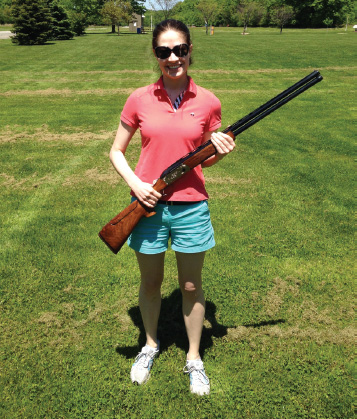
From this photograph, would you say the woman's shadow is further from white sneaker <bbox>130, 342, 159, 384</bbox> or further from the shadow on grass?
white sneaker <bbox>130, 342, 159, 384</bbox>

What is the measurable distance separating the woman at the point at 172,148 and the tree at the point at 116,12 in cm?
6795

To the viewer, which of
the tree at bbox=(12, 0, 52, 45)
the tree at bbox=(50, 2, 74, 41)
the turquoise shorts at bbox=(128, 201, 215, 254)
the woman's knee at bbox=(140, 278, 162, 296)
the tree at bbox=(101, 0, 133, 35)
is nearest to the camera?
the turquoise shorts at bbox=(128, 201, 215, 254)

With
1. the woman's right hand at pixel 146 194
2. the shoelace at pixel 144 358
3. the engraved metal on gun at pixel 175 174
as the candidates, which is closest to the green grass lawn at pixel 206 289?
the shoelace at pixel 144 358

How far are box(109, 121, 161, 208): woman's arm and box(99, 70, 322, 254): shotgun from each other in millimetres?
56

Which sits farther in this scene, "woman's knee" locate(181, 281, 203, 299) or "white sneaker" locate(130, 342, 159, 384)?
"white sneaker" locate(130, 342, 159, 384)

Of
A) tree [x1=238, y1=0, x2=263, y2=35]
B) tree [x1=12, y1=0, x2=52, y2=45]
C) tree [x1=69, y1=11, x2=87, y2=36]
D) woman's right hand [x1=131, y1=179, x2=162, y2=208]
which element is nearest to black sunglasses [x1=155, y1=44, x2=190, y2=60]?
woman's right hand [x1=131, y1=179, x2=162, y2=208]

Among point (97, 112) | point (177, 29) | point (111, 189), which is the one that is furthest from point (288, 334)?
point (97, 112)

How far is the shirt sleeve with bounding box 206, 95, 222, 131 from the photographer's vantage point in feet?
8.37

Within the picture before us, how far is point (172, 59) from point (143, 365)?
97.5 inches

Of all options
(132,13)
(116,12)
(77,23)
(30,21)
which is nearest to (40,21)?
(30,21)

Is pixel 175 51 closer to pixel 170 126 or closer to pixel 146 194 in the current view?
pixel 170 126

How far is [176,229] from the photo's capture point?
265 cm

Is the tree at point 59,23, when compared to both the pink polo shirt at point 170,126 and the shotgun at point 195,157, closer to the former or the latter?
the pink polo shirt at point 170,126

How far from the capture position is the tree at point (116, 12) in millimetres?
63844
